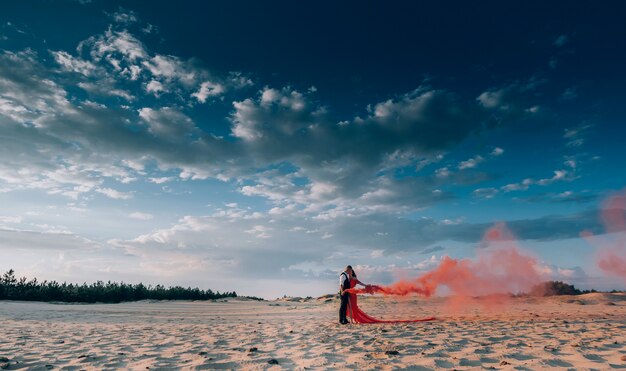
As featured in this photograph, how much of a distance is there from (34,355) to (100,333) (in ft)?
14.6

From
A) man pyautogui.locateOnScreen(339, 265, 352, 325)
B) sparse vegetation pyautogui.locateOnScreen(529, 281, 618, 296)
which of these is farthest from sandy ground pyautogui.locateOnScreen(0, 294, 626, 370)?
sparse vegetation pyautogui.locateOnScreen(529, 281, 618, 296)

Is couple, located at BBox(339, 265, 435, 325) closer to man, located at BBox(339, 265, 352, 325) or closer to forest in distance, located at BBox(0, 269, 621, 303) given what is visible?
man, located at BBox(339, 265, 352, 325)

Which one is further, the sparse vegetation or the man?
the sparse vegetation

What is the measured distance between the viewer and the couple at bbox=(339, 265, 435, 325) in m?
14.6

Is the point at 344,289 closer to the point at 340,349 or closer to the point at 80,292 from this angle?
the point at 340,349

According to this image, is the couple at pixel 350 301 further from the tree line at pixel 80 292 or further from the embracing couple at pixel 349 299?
the tree line at pixel 80 292

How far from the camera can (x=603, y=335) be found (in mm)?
10031

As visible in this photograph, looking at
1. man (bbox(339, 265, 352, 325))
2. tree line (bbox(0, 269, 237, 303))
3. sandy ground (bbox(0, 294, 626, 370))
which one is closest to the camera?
sandy ground (bbox(0, 294, 626, 370))

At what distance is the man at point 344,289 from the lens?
47.7 feet

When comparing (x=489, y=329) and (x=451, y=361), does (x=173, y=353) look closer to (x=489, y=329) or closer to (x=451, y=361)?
(x=451, y=361)

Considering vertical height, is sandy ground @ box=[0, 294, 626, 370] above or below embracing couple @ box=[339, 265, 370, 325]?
below

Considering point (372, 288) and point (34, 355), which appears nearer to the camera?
point (34, 355)

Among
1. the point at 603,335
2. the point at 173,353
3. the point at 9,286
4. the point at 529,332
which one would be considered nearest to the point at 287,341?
the point at 173,353

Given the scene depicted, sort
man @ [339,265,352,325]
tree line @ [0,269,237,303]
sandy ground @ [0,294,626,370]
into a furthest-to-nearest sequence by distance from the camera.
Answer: tree line @ [0,269,237,303] < man @ [339,265,352,325] < sandy ground @ [0,294,626,370]
